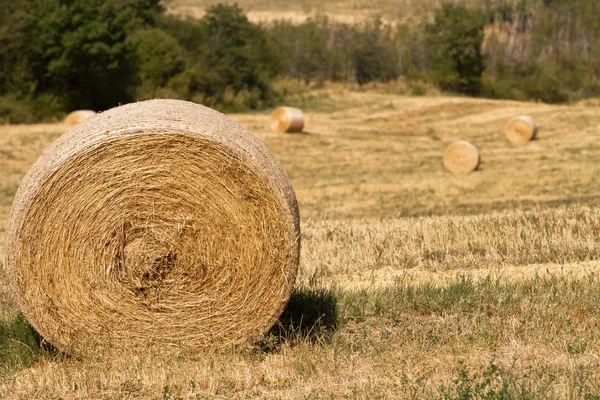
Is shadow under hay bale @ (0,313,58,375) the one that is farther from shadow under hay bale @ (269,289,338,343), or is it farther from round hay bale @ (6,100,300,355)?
shadow under hay bale @ (269,289,338,343)

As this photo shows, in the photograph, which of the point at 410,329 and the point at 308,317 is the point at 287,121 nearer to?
the point at 308,317

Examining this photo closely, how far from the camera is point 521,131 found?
31438 millimetres

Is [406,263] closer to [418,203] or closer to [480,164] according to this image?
[418,203]

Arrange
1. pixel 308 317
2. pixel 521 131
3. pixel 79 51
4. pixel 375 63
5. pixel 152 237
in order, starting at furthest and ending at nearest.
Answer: pixel 375 63
pixel 79 51
pixel 521 131
pixel 308 317
pixel 152 237

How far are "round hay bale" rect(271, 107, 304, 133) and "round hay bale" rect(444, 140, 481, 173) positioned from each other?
984 centimetres

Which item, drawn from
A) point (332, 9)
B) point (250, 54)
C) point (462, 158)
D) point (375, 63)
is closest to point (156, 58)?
point (250, 54)

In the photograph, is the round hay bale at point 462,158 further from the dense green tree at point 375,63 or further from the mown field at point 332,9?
the mown field at point 332,9

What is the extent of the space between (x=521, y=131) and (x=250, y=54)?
22330 mm

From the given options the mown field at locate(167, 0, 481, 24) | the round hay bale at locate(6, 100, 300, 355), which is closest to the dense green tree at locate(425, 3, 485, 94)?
the mown field at locate(167, 0, 481, 24)

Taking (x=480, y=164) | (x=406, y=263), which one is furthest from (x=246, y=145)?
(x=480, y=164)

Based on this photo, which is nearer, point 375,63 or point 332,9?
point 375,63

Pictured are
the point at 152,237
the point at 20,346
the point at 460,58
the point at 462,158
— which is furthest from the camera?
the point at 460,58

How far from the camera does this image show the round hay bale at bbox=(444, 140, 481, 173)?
2434 centimetres

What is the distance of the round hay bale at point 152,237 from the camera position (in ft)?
20.5
